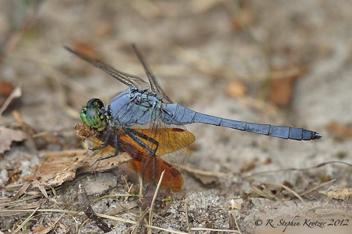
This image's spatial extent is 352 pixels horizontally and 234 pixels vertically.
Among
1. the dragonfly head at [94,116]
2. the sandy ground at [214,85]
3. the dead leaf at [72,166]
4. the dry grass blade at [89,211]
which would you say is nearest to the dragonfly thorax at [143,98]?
the dragonfly head at [94,116]

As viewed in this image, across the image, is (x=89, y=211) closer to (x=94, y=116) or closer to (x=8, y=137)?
(x=94, y=116)

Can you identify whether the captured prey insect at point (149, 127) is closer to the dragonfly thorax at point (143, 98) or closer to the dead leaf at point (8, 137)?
the dragonfly thorax at point (143, 98)

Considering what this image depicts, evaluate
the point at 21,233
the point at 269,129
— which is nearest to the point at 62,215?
the point at 21,233

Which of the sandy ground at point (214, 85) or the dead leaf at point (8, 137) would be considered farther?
the dead leaf at point (8, 137)

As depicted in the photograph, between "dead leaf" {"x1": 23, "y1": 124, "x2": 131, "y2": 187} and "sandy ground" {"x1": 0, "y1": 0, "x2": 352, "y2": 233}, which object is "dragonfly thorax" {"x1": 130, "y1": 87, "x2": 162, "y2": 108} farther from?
"sandy ground" {"x1": 0, "y1": 0, "x2": 352, "y2": 233}

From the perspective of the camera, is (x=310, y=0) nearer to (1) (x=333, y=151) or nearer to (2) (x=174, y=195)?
(1) (x=333, y=151)

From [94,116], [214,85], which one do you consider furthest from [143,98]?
[214,85]

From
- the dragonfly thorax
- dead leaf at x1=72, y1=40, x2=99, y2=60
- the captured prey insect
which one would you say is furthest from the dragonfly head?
dead leaf at x1=72, y1=40, x2=99, y2=60
